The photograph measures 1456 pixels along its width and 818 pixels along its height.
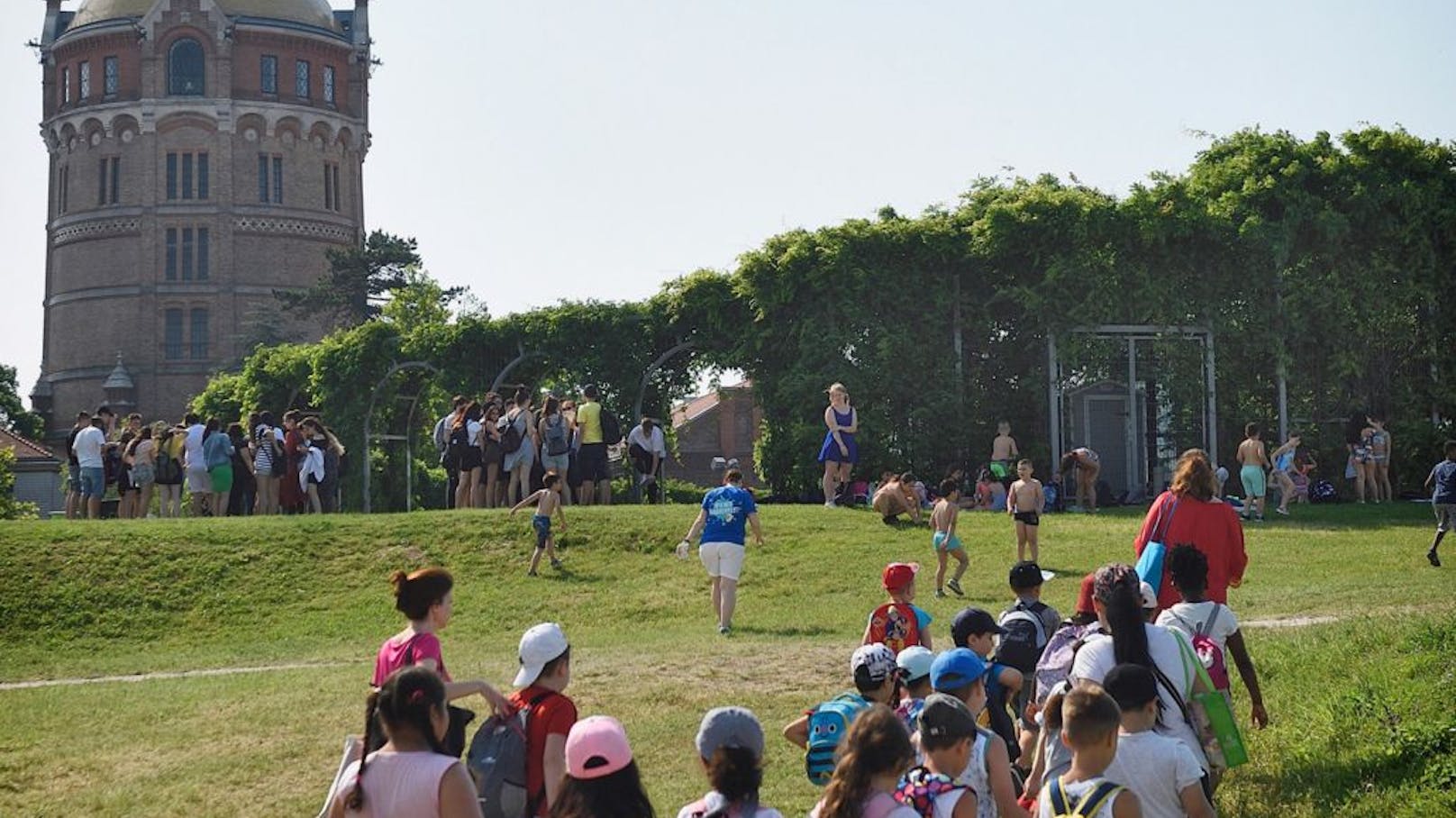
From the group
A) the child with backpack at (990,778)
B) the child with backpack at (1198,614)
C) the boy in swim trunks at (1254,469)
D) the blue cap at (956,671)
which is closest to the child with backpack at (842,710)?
the blue cap at (956,671)

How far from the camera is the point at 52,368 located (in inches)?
2965

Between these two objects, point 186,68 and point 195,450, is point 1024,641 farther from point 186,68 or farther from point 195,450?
point 186,68

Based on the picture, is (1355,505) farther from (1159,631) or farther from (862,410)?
(1159,631)

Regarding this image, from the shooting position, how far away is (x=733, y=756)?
5441 millimetres

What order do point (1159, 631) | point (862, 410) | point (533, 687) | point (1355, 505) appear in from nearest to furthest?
1. point (533, 687)
2. point (1159, 631)
3. point (1355, 505)
4. point (862, 410)

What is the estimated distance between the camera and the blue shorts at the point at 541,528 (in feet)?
69.3

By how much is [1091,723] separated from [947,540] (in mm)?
12851

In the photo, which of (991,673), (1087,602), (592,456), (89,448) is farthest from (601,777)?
(89,448)

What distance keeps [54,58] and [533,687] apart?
73839mm

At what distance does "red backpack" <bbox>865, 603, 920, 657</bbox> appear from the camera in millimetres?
9125

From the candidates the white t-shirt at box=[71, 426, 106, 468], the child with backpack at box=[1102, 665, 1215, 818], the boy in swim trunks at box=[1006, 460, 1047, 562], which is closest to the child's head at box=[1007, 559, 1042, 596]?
the child with backpack at box=[1102, 665, 1215, 818]

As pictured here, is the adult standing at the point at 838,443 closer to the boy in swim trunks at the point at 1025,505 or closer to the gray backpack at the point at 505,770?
the boy in swim trunks at the point at 1025,505

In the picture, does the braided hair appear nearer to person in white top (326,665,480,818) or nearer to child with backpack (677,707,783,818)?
person in white top (326,665,480,818)

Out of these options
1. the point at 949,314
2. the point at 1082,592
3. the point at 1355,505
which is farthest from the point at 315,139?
the point at 1082,592
